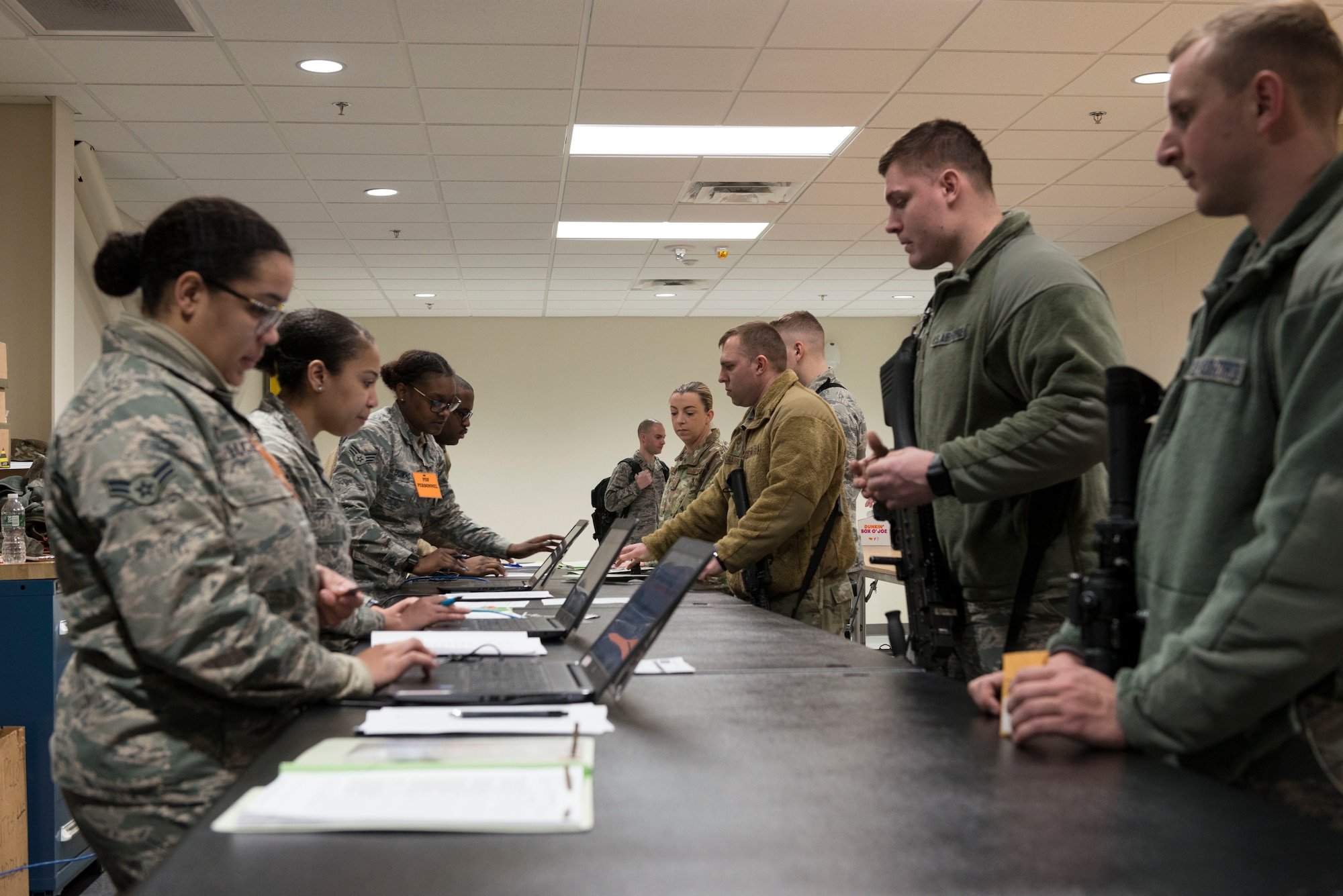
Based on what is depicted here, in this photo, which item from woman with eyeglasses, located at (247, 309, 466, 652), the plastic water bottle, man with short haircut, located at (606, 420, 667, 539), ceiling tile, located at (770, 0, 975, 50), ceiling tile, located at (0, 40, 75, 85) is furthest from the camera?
man with short haircut, located at (606, 420, 667, 539)

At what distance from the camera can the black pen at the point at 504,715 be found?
1.25 meters

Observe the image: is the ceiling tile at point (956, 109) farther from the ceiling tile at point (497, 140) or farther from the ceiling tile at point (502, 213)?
the ceiling tile at point (502, 213)

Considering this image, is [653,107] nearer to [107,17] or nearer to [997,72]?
[997,72]

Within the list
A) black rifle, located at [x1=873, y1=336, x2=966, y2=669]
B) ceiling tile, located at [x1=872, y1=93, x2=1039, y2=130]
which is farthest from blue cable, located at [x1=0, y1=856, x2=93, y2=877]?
ceiling tile, located at [x1=872, y1=93, x2=1039, y2=130]

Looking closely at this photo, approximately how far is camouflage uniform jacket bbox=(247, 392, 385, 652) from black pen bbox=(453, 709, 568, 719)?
2.11ft

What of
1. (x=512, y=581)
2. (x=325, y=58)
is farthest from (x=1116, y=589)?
(x=325, y=58)

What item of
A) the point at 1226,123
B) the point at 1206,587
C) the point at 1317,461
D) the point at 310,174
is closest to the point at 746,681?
the point at 1206,587

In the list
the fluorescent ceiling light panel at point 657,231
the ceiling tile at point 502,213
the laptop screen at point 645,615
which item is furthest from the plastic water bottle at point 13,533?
the fluorescent ceiling light panel at point 657,231

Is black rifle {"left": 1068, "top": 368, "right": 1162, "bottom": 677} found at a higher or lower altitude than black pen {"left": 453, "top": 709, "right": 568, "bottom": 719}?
higher

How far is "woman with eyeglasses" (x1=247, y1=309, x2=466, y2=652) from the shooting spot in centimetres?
192

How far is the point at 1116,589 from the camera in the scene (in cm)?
116

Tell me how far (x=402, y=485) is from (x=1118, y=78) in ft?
11.2

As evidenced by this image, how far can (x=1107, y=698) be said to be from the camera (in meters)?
1.08

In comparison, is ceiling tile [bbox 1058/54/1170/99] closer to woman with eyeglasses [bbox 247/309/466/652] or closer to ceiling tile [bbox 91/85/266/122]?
woman with eyeglasses [bbox 247/309/466/652]
